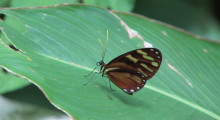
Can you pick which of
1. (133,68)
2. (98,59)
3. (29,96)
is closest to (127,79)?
(133,68)

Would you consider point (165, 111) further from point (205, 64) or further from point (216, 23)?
point (216, 23)

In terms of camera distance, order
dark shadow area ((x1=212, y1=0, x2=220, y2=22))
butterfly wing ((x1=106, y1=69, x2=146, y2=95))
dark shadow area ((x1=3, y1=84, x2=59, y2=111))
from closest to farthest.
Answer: butterfly wing ((x1=106, y1=69, x2=146, y2=95)), dark shadow area ((x1=3, y1=84, x2=59, y2=111)), dark shadow area ((x1=212, y1=0, x2=220, y2=22))

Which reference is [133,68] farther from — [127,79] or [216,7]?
[216,7]

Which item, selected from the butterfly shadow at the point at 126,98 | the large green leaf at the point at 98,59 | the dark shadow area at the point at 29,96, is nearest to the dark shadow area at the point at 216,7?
the large green leaf at the point at 98,59

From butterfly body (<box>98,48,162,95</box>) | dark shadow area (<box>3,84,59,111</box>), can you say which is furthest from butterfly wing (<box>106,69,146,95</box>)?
dark shadow area (<box>3,84,59,111</box>)

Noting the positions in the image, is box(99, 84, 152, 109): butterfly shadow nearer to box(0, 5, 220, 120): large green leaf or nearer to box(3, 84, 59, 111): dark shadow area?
box(0, 5, 220, 120): large green leaf

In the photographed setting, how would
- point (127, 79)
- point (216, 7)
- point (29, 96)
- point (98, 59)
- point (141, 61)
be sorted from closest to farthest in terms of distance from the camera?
point (141, 61), point (127, 79), point (98, 59), point (29, 96), point (216, 7)

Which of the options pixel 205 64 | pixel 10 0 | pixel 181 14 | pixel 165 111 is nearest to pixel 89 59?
pixel 165 111
